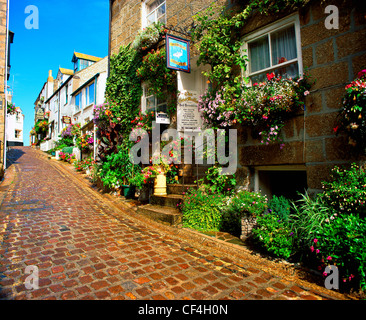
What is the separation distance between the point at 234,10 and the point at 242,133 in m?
2.85

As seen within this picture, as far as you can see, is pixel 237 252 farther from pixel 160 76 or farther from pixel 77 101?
pixel 77 101

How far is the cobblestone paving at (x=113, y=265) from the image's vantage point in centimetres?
256

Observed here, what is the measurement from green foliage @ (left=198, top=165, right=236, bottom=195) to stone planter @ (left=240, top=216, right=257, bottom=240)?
3.97 feet

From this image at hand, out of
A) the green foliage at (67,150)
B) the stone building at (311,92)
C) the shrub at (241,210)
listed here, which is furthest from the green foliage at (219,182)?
the green foliage at (67,150)

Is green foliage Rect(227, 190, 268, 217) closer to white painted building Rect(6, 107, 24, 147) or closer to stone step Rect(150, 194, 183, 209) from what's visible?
stone step Rect(150, 194, 183, 209)

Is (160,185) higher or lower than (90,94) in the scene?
lower

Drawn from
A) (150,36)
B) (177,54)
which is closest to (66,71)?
(150,36)

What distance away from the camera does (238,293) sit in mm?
2578

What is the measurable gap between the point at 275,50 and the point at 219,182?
295cm

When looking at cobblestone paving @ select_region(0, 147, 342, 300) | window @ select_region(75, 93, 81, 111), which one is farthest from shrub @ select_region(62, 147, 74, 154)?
cobblestone paving @ select_region(0, 147, 342, 300)

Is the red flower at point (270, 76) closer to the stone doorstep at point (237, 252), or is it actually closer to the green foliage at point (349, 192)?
the green foliage at point (349, 192)

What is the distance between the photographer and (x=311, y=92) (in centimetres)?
406
